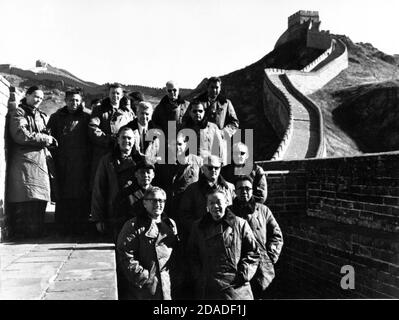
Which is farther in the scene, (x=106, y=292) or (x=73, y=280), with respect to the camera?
(x=73, y=280)

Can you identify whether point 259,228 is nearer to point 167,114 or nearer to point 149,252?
point 149,252

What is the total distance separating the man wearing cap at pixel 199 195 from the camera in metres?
4.24

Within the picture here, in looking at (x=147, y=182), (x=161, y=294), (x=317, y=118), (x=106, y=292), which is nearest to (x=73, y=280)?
(x=106, y=292)

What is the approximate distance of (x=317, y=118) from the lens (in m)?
25.8

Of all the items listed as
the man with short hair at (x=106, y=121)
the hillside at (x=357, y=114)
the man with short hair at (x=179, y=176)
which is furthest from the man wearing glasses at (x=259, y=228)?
the hillside at (x=357, y=114)

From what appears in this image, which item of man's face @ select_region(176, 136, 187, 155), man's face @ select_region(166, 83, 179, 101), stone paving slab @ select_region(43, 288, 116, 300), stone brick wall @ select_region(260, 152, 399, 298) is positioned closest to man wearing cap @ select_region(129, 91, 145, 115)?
man's face @ select_region(166, 83, 179, 101)

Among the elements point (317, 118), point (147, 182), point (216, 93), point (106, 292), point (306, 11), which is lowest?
point (106, 292)

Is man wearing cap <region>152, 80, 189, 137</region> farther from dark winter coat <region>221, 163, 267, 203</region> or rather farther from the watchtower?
Result: the watchtower

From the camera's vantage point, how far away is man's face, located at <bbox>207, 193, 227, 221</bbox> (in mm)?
3666

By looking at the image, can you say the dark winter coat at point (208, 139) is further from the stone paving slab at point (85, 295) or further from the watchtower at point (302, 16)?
the watchtower at point (302, 16)
